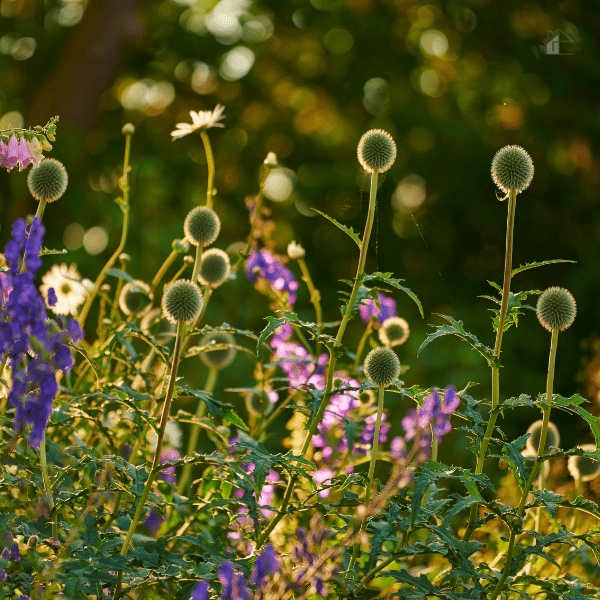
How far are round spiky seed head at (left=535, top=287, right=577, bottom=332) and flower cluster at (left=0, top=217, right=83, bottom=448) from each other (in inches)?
41.8

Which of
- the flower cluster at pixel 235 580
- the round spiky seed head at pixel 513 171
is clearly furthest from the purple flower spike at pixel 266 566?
the round spiky seed head at pixel 513 171

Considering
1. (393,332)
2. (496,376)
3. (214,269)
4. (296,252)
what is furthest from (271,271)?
(496,376)

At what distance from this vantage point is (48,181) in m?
1.74

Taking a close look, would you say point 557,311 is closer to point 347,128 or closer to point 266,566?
point 266,566

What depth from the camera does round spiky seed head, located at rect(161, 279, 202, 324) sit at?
4.91 ft

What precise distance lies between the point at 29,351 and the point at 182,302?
0.41 metres


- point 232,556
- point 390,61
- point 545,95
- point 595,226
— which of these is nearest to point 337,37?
point 390,61

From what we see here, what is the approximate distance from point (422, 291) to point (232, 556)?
4.54 meters

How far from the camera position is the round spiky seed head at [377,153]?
1.67 meters

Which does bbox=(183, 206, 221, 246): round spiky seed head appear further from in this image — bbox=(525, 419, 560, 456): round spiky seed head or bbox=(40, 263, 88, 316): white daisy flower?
bbox=(525, 419, 560, 456): round spiky seed head

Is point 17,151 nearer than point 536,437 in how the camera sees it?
Yes

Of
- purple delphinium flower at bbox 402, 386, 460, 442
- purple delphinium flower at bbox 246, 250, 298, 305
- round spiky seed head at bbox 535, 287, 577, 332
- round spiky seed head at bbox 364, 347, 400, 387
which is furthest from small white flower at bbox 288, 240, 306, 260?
purple delphinium flower at bbox 402, 386, 460, 442

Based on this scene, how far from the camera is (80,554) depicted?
43.8 inches

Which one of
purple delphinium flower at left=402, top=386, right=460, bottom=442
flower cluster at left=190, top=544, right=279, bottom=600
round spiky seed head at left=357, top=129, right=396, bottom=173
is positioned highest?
round spiky seed head at left=357, top=129, right=396, bottom=173
